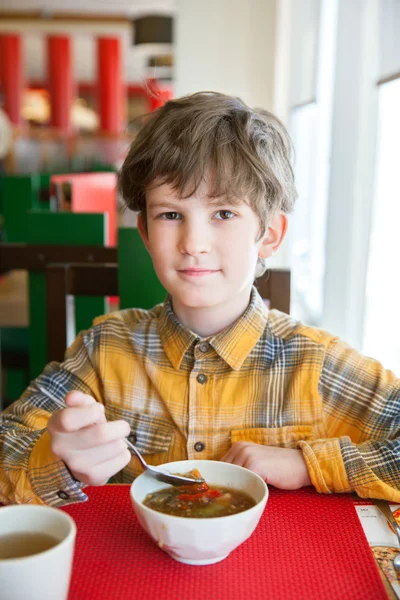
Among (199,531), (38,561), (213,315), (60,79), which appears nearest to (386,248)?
(213,315)

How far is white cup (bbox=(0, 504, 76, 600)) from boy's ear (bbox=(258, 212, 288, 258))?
2.02 ft

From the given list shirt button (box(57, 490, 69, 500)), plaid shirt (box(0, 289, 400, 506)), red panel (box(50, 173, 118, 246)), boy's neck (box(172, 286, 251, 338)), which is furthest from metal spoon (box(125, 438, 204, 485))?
red panel (box(50, 173, 118, 246))

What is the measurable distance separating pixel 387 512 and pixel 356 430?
20 centimetres

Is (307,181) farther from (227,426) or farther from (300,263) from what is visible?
(227,426)

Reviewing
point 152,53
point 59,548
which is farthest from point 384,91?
point 152,53

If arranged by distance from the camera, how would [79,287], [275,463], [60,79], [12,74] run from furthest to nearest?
1. [60,79]
2. [12,74]
3. [79,287]
4. [275,463]

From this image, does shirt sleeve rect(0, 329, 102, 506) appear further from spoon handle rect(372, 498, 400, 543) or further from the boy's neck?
spoon handle rect(372, 498, 400, 543)

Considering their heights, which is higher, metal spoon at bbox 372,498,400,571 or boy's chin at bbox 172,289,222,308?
boy's chin at bbox 172,289,222,308

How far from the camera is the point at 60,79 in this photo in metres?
12.1

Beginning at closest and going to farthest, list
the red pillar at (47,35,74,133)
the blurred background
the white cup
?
1. the white cup
2. the blurred background
3. the red pillar at (47,35,74,133)

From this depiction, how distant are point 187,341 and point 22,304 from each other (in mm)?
1912

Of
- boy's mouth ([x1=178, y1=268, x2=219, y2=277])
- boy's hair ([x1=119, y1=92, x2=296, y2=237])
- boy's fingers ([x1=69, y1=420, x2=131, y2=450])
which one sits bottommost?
boy's fingers ([x1=69, y1=420, x2=131, y2=450])

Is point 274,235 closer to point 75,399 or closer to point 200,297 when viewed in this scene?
point 200,297

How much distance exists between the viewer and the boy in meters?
0.90
